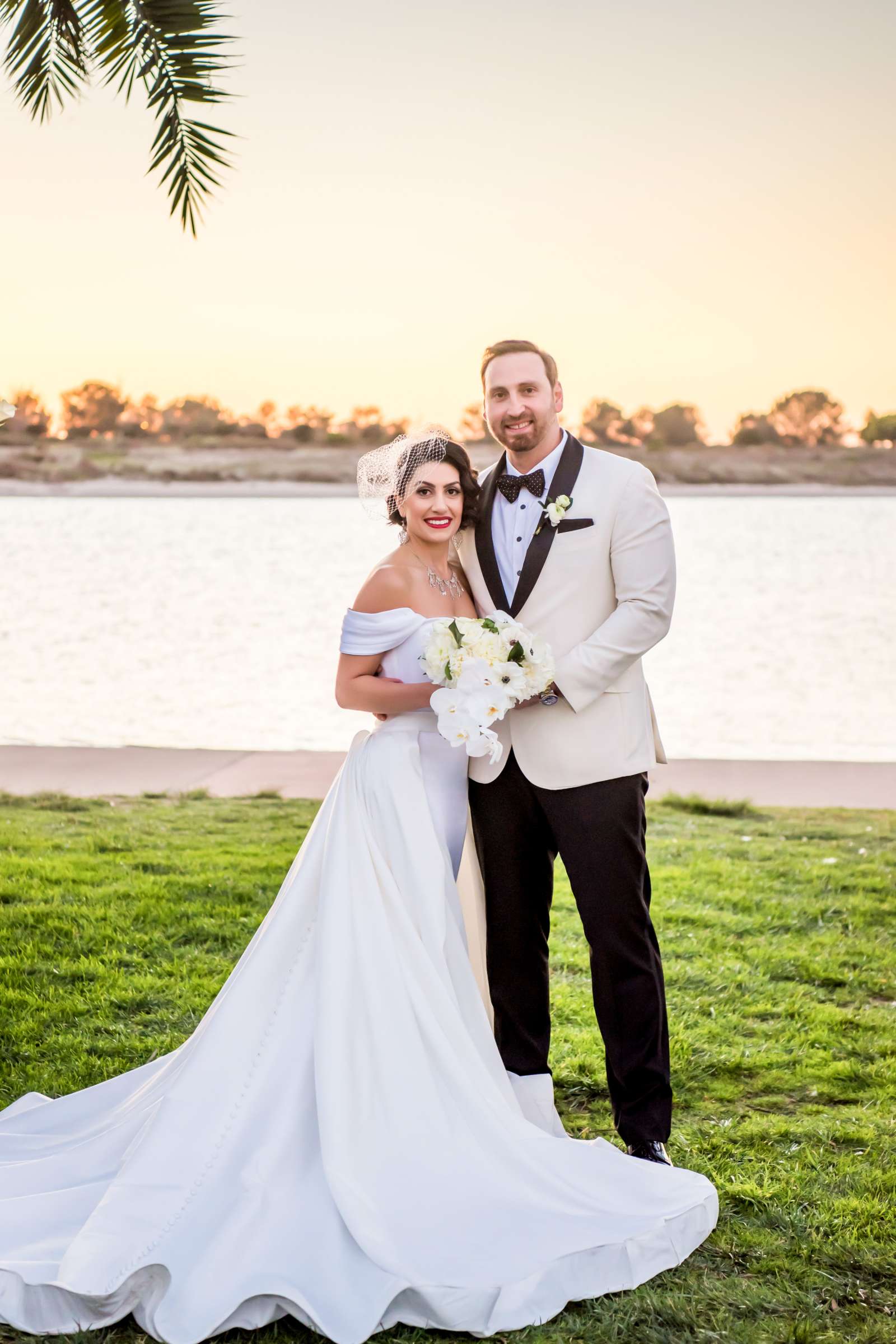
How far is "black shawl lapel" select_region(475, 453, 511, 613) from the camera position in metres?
3.56

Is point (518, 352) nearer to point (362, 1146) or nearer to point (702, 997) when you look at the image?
point (362, 1146)

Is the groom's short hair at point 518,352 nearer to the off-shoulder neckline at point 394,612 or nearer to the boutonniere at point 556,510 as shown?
the boutonniere at point 556,510

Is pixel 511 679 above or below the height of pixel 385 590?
below

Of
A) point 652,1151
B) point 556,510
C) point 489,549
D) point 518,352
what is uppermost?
point 518,352

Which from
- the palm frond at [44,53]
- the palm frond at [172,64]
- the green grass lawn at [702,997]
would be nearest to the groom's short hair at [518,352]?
the green grass lawn at [702,997]

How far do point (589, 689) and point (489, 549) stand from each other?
1.74 ft

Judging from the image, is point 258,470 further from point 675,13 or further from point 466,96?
point 675,13

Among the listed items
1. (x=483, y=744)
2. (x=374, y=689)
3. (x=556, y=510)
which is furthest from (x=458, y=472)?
(x=483, y=744)

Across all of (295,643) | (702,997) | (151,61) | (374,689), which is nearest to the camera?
(374,689)

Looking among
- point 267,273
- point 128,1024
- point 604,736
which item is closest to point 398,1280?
point 604,736

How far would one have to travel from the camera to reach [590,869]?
3.47 meters

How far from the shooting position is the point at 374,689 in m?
3.35

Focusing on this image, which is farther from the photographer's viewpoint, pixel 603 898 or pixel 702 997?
pixel 702 997

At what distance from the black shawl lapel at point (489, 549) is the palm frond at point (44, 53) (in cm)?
365
